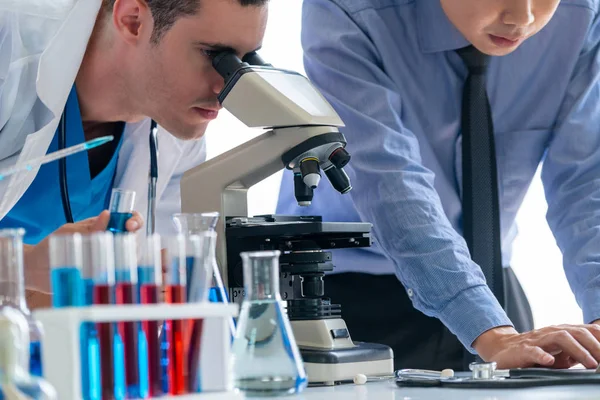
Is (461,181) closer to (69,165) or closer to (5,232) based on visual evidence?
(69,165)

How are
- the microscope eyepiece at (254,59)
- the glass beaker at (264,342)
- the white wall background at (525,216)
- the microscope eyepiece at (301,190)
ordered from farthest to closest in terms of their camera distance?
the white wall background at (525,216)
the microscope eyepiece at (254,59)
the microscope eyepiece at (301,190)
the glass beaker at (264,342)

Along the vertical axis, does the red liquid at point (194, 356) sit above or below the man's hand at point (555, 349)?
above

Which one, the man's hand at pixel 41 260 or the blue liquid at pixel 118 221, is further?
the man's hand at pixel 41 260

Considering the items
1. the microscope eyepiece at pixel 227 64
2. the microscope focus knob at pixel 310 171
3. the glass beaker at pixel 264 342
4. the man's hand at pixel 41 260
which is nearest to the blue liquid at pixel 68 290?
the glass beaker at pixel 264 342

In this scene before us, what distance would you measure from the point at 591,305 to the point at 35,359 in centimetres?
126

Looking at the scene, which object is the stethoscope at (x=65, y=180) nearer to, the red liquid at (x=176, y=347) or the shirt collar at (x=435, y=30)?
the shirt collar at (x=435, y=30)

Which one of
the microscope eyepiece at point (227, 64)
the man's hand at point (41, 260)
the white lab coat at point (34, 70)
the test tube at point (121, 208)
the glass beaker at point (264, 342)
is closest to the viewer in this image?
the glass beaker at point (264, 342)

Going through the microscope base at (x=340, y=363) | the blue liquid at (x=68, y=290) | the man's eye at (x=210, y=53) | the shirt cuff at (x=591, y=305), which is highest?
the man's eye at (x=210, y=53)

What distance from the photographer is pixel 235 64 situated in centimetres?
164

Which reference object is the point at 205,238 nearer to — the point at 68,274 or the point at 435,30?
the point at 68,274

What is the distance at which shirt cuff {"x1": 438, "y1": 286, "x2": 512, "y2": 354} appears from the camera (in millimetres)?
1688

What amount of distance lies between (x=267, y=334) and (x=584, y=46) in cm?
131

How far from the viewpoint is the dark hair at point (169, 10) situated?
6.35ft

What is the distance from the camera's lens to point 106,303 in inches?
34.4
